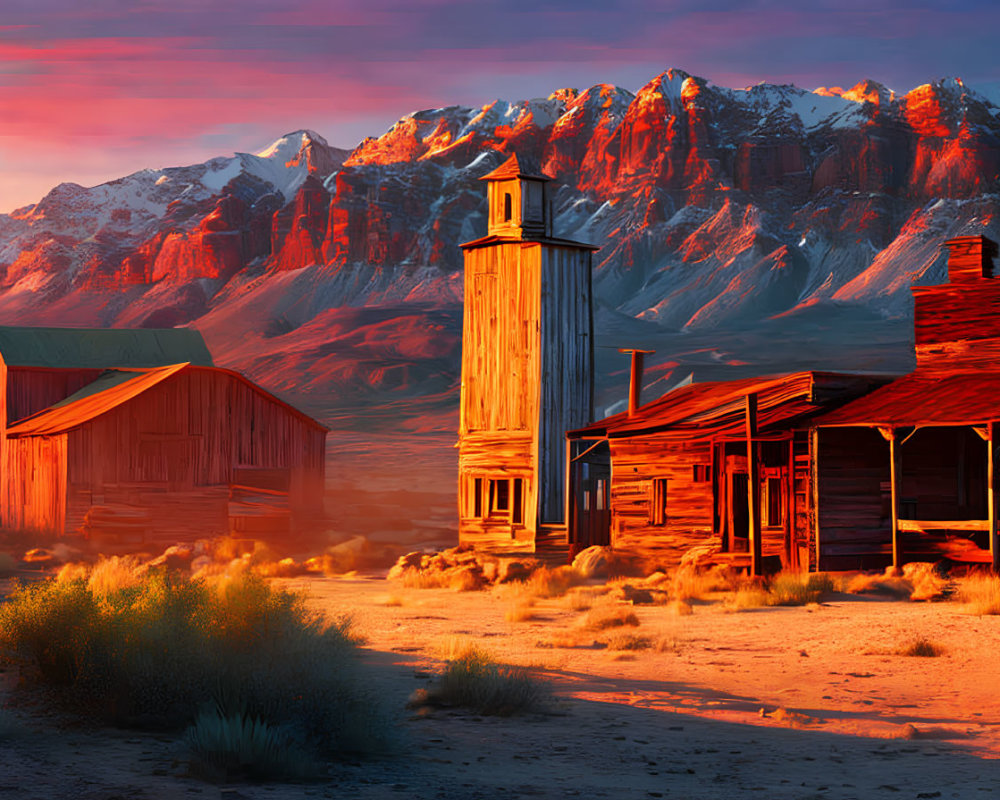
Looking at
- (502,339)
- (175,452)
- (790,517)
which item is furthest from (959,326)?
(175,452)

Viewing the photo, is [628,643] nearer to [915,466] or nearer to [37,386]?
[915,466]

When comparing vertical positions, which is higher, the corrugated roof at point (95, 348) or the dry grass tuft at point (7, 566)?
the corrugated roof at point (95, 348)

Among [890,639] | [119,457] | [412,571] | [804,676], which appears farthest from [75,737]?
[119,457]

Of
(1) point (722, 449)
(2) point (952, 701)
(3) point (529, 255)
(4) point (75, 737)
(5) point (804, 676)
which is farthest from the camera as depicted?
(3) point (529, 255)

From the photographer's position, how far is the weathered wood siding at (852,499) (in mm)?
23172

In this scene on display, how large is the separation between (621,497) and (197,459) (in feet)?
44.7

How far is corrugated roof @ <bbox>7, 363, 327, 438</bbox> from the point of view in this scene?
35.3 metres

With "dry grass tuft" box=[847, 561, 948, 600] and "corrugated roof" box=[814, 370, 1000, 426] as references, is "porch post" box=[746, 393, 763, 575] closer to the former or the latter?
"corrugated roof" box=[814, 370, 1000, 426]

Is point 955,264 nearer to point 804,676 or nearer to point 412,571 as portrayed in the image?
point 412,571

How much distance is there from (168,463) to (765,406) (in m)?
17.9

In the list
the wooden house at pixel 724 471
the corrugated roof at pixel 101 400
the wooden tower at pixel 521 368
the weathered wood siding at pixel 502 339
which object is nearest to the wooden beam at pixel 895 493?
the wooden house at pixel 724 471

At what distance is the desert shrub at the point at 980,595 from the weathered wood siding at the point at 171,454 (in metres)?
21.5

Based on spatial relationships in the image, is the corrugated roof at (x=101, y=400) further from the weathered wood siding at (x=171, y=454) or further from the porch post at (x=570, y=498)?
the porch post at (x=570, y=498)

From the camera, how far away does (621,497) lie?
27.1 m
